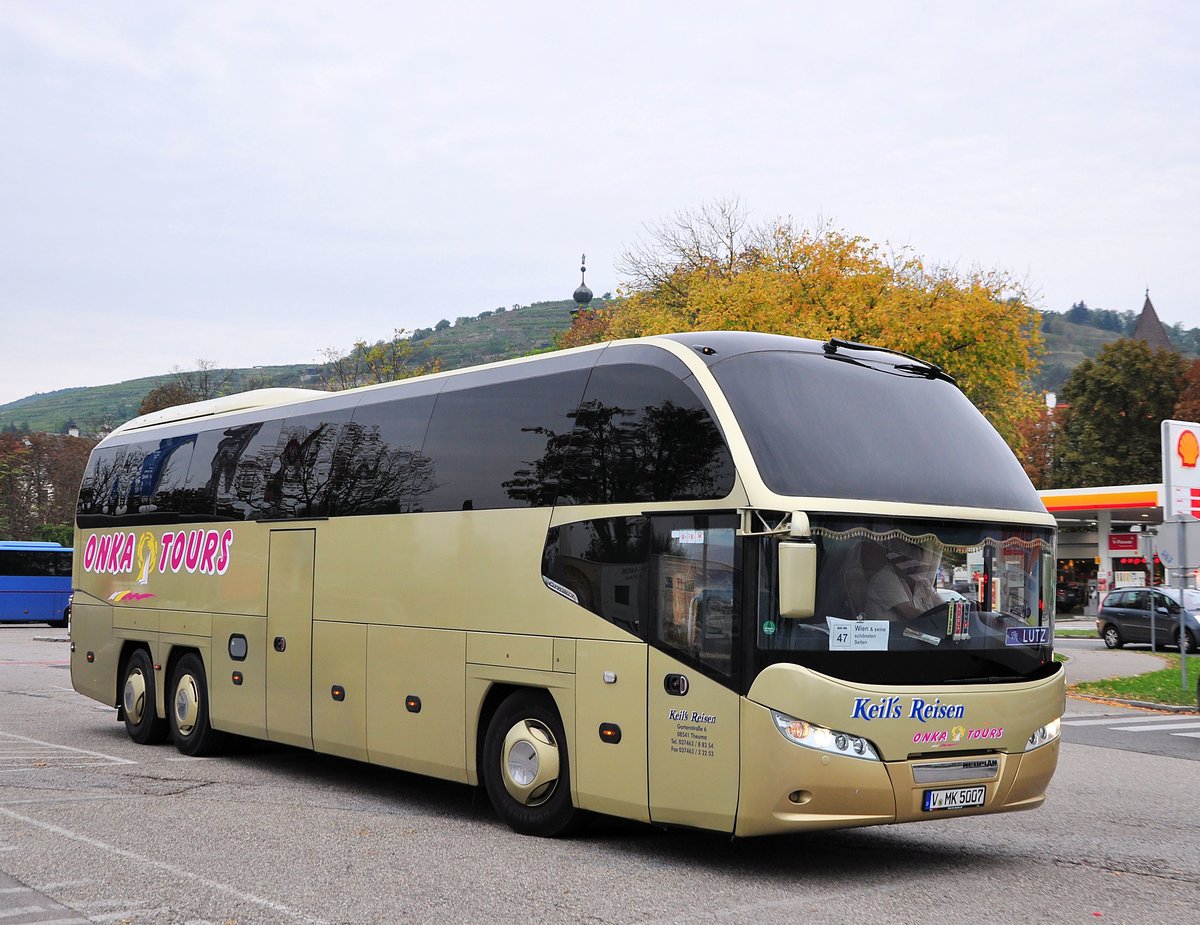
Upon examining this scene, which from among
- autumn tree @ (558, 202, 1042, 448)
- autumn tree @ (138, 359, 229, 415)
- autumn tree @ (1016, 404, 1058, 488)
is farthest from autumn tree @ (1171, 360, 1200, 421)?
autumn tree @ (138, 359, 229, 415)

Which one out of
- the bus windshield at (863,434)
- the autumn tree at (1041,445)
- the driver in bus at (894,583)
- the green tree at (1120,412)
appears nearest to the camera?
the driver in bus at (894,583)

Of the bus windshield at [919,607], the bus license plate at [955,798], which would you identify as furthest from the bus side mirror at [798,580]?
the bus license plate at [955,798]

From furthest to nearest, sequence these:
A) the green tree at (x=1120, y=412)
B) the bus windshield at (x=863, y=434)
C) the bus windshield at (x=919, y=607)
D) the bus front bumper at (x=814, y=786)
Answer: the green tree at (x=1120, y=412), the bus windshield at (x=863, y=434), the bus windshield at (x=919, y=607), the bus front bumper at (x=814, y=786)

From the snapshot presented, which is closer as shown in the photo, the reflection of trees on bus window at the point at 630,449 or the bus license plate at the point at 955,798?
the bus license plate at the point at 955,798

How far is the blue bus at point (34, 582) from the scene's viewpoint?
47781 millimetres

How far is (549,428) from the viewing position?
31.7 ft

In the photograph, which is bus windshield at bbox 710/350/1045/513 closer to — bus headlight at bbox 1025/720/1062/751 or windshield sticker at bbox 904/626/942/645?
windshield sticker at bbox 904/626/942/645

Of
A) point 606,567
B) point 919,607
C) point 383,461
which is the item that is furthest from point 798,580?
point 383,461

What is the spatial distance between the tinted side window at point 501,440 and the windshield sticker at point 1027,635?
3.15 m

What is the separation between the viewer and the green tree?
76.3 meters

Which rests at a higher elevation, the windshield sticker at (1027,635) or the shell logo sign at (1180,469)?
the shell logo sign at (1180,469)

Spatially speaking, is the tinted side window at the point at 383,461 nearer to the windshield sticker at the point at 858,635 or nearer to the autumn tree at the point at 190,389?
the windshield sticker at the point at 858,635

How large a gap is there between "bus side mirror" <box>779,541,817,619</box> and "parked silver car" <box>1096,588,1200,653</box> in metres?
32.8

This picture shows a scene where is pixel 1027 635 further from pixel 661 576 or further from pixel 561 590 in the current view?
pixel 561 590
